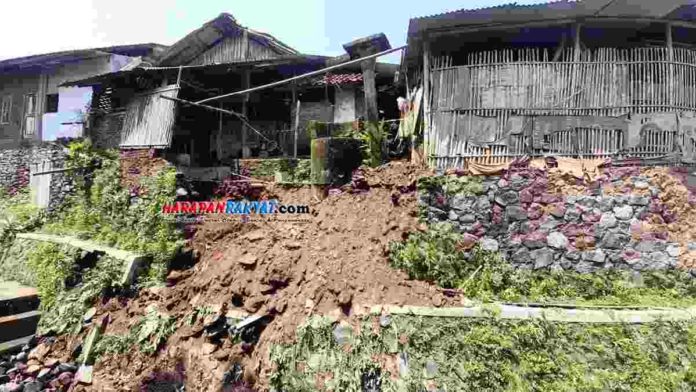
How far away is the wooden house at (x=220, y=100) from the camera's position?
13289mm

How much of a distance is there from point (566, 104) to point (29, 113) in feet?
71.2

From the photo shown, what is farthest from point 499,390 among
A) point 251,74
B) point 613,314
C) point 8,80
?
point 8,80

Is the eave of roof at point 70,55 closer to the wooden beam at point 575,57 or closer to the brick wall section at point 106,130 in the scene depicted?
the brick wall section at point 106,130

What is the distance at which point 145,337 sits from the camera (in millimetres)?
7785

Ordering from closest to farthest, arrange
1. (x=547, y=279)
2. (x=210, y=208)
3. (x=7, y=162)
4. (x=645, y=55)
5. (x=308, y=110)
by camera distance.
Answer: (x=547, y=279) < (x=645, y=55) < (x=210, y=208) < (x=308, y=110) < (x=7, y=162)

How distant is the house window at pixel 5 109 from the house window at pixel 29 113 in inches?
43.8

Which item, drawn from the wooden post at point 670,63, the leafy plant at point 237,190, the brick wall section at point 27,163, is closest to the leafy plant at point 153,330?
the leafy plant at point 237,190

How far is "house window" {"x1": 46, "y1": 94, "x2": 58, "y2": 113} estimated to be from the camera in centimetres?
1762

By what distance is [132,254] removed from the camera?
9.77 meters

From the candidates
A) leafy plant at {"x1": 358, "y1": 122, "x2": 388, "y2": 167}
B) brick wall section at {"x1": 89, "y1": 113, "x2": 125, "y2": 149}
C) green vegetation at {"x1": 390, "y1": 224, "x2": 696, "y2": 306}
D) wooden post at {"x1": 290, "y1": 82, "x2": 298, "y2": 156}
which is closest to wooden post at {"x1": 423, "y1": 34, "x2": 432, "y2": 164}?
leafy plant at {"x1": 358, "y1": 122, "x2": 388, "y2": 167}

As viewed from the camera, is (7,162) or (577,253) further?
(7,162)

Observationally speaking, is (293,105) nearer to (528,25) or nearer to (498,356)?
(528,25)

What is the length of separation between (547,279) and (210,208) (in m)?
8.41

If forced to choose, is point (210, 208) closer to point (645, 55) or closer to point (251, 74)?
point (251, 74)
